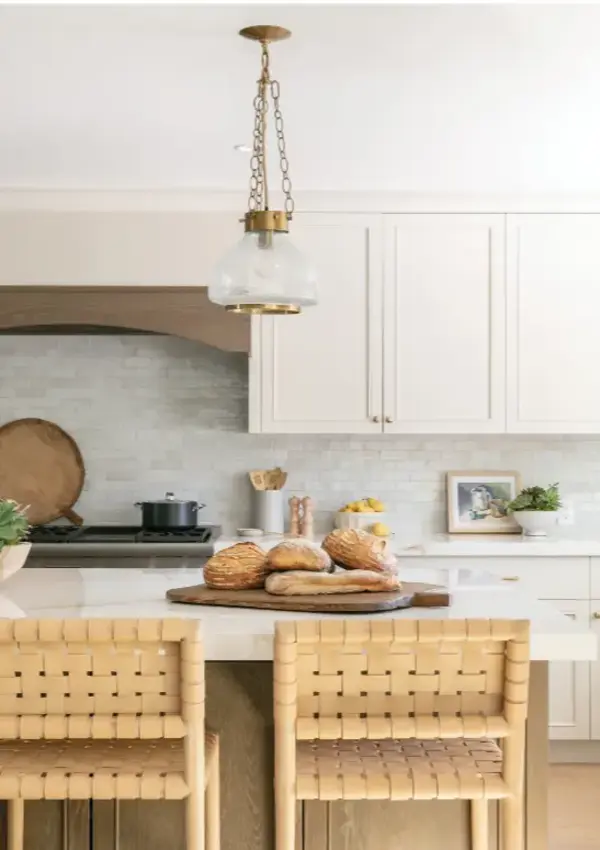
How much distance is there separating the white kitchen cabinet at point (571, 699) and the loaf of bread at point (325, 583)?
2303 millimetres

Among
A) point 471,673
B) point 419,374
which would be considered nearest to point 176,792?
point 471,673

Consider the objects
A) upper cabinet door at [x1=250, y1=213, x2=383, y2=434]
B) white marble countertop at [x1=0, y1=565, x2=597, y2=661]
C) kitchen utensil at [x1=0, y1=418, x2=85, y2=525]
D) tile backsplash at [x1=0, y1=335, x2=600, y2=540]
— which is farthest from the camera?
tile backsplash at [x1=0, y1=335, x2=600, y2=540]

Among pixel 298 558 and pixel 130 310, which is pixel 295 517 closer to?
pixel 130 310

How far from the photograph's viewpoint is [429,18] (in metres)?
2.84

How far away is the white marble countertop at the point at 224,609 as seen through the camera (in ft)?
7.62

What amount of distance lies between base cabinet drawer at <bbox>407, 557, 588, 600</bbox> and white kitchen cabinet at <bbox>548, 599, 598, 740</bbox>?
0.04 meters

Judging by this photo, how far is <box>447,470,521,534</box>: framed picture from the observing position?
17.1 feet

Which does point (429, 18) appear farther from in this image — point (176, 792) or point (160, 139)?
point (176, 792)

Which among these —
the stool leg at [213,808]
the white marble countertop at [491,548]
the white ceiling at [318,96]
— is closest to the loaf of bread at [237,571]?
the stool leg at [213,808]

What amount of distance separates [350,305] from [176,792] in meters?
3.03

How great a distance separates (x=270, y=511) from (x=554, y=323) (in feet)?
4.91

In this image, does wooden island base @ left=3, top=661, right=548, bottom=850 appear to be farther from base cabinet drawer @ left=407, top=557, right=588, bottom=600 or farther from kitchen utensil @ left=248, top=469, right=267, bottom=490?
kitchen utensil @ left=248, top=469, right=267, bottom=490

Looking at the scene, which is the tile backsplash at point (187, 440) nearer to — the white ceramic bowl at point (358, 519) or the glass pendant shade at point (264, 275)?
the white ceramic bowl at point (358, 519)

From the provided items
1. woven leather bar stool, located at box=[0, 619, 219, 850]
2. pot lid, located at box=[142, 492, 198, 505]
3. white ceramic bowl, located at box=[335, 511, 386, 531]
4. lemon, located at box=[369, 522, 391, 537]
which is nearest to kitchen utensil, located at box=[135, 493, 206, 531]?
pot lid, located at box=[142, 492, 198, 505]
